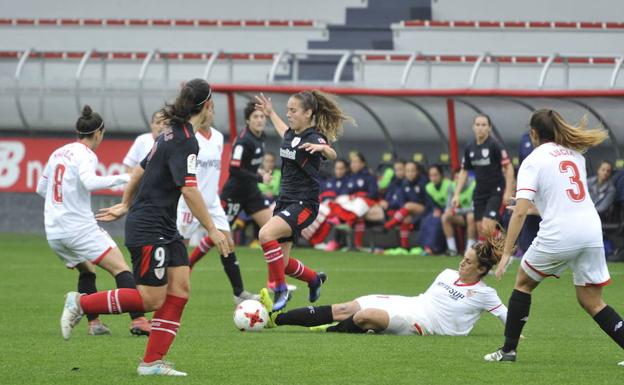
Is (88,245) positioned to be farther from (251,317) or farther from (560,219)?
(560,219)

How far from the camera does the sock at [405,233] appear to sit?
20678 mm

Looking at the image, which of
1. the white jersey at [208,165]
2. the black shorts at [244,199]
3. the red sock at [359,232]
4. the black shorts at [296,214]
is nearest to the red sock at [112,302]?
the black shorts at [296,214]

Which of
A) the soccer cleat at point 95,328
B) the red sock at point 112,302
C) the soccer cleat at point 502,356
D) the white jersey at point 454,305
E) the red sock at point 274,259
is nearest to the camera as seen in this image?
the red sock at point 112,302

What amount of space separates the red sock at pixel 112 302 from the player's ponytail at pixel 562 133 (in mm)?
2707

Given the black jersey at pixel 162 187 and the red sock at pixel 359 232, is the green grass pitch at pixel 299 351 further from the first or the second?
the red sock at pixel 359 232

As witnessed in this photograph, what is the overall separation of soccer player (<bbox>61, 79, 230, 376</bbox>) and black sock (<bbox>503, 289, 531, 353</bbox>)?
1953mm

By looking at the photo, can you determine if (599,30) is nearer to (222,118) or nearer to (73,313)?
(222,118)

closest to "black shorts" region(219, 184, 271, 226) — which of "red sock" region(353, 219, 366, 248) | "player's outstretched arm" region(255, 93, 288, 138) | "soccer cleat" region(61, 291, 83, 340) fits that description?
"player's outstretched arm" region(255, 93, 288, 138)

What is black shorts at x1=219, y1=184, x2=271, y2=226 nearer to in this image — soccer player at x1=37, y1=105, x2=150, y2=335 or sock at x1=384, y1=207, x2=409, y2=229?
soccer player at x1=37, y1=105, x2=150, y2=335

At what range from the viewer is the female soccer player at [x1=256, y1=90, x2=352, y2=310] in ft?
35.1

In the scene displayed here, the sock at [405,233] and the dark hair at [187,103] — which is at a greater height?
the dark hair at [187,103]

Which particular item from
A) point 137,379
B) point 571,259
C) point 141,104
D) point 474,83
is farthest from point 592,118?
point 137,379

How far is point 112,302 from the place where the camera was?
7.90m

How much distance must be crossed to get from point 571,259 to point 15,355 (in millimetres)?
3661
